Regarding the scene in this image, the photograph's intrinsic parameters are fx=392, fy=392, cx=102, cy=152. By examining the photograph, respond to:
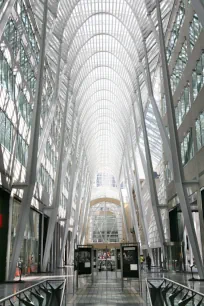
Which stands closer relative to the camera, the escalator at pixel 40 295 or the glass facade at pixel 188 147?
the escalator at pixel 40 295

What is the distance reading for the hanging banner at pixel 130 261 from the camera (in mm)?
18484

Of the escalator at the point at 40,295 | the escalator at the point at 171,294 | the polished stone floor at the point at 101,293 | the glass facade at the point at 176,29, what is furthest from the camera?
the glass facade at the point at 176,29

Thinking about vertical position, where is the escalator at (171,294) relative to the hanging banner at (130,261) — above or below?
below

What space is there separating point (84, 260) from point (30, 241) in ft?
31.2

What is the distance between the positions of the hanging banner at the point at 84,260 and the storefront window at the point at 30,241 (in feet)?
15.8

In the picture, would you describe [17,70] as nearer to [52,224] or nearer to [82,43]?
[52,224]

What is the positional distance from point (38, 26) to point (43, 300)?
2809 centimetres

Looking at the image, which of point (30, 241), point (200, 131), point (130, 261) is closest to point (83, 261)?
point (130, 261)

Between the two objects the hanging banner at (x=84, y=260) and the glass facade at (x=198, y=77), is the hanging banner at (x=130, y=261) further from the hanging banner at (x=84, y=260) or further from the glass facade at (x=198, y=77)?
the glass facade at (x=198, y=77)

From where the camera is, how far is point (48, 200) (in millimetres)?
39250

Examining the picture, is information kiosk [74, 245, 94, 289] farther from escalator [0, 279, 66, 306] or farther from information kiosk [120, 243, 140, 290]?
escalator [0, 279, 66, 306]

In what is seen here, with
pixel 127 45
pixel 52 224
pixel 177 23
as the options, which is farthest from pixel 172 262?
pixel 127 45

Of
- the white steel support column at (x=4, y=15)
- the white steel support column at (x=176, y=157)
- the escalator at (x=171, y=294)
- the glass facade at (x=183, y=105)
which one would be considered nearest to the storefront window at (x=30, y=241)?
the white steel support column at (x=176, y=157)

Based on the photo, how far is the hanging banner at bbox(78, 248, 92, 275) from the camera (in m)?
21.0
